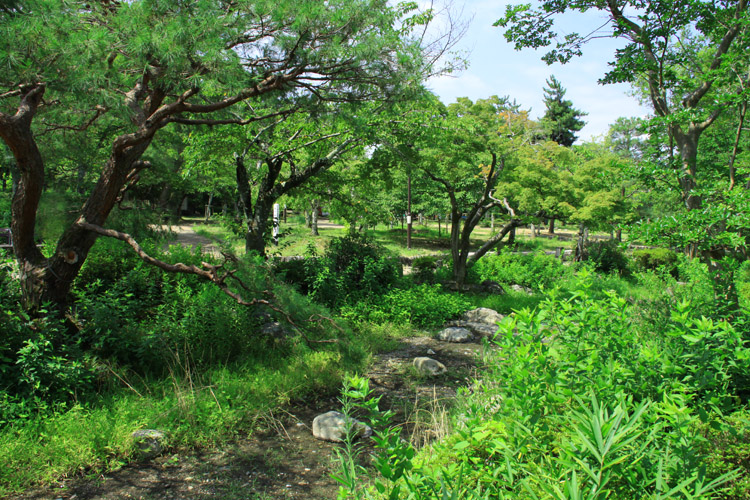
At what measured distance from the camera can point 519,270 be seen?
39.0 feet

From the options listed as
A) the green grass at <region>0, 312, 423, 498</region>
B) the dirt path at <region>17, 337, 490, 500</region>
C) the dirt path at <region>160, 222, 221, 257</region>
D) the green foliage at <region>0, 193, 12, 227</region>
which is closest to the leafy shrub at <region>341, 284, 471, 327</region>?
the green grass at <region>0, 312, 423, 498</region>

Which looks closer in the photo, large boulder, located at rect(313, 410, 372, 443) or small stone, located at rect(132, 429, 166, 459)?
small stone, located at rect(132, 429, 166, 459)

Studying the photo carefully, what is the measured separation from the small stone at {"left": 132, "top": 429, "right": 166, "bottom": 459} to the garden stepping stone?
15.0 ft

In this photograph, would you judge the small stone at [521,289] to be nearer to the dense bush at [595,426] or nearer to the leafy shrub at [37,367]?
the dense bush at [595,426]

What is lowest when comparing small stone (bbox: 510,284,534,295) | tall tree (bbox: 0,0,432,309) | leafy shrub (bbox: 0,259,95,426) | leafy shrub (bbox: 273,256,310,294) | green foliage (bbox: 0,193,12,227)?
small stone (bbox: 510,284,534,295)

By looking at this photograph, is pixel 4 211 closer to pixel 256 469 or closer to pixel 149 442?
pixel 149 442

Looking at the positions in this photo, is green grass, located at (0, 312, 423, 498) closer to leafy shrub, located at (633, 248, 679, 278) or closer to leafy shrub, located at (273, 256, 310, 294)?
leafy shrub, located at (273, 256, 310, 294)

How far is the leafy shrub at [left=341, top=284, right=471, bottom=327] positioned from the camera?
293 inches

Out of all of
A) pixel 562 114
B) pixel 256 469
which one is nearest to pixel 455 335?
pixel 256 469

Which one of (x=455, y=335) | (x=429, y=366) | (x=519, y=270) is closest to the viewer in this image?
(x=429, y=366)

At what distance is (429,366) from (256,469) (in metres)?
2.74

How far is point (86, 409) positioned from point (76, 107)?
318cm

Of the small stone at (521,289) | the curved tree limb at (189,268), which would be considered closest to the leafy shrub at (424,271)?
the small stone at (521,289)

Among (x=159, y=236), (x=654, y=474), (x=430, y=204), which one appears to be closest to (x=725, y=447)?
(x=654, y=474)
